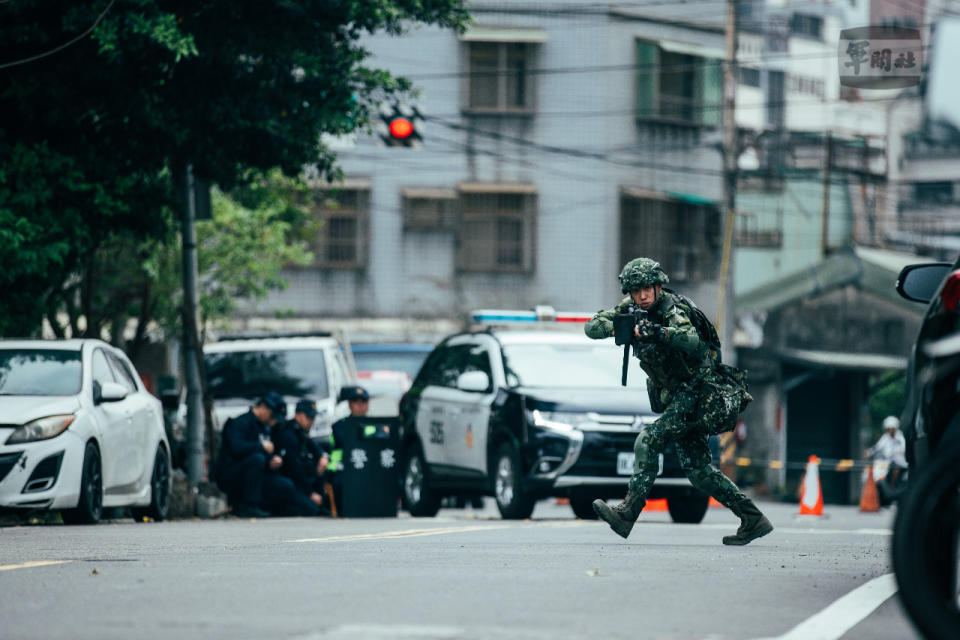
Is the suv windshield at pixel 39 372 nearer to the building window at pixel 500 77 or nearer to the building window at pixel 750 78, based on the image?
the building window at pixel 500 77

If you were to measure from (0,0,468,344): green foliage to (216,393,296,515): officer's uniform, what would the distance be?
7.64 ft

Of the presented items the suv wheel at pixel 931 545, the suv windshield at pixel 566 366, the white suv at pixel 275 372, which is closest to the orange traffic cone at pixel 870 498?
the white suv at pixel 275 372

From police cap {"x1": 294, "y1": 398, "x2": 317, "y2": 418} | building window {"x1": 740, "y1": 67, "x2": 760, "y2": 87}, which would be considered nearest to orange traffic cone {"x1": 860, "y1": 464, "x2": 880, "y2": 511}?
police cap {"x1": 294, "y1": 398, "x2": 317, "y2": 418}

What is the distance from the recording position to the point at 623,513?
10625 mm

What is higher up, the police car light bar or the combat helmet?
the combat helmet

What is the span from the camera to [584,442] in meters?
15.0

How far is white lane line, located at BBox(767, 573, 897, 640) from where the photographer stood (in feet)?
20.0

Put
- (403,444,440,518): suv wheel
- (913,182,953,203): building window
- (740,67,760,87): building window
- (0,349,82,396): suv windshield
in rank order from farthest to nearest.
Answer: (740,67,760,87): building window, (913,182,953,203): building window, (403,444,440,518): suv wheel, (0,349,82,396): suv windshield

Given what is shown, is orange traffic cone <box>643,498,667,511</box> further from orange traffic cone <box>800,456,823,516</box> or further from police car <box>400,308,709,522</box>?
police car <box>400,308,709,522</box>

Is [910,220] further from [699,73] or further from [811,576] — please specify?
[811,576]

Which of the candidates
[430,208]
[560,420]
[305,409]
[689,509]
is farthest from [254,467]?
[430,208]

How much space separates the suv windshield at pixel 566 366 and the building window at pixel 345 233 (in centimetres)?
2099

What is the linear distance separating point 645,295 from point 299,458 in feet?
24.8

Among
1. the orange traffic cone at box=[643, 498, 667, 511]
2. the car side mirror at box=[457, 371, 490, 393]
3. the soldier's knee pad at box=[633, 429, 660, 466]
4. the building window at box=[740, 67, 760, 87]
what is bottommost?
the orange traffic cone at box=[643, 498, 667, 511]
